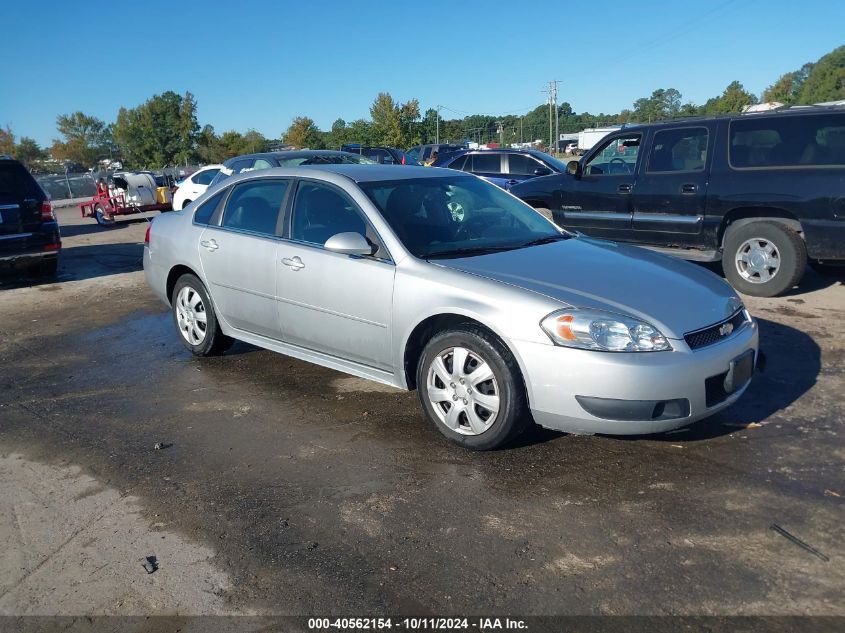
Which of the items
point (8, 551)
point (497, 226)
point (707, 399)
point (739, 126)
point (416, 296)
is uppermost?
point (739, 126)

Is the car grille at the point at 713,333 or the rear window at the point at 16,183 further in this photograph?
the rear window at the point at 16,183

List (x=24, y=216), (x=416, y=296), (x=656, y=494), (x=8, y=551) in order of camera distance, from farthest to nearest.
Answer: (x=24, y=216) → (x=416, y=296) → (x=656, y=494) → (x=8, y=551)

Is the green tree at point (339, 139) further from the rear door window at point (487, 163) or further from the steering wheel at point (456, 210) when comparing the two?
the steering wheel at point (456, 210)

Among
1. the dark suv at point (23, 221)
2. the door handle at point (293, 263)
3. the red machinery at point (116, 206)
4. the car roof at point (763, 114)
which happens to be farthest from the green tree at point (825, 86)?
the door handle at point (293, 263)

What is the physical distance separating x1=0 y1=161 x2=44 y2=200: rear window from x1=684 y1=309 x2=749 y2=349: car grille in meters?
9.74

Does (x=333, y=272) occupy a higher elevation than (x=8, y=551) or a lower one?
higher

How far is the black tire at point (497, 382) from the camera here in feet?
12.9

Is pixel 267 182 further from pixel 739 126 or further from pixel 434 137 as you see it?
pixel 434 137

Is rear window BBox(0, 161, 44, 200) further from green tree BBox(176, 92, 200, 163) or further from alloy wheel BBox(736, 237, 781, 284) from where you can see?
green tree BBox(176, 92, 200, 163)

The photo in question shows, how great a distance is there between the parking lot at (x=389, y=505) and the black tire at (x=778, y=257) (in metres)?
2.15

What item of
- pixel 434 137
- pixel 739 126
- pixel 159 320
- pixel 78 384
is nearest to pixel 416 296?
pixel 78 384

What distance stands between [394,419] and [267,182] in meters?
2.16

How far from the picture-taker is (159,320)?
320 inches

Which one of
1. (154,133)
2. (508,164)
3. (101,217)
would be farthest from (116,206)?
(154,133)
